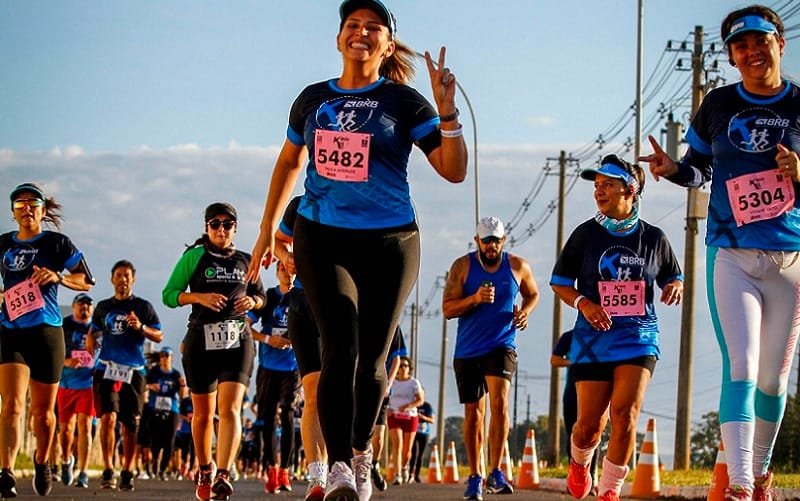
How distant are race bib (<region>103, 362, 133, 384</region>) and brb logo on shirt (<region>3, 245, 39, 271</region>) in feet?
18.0

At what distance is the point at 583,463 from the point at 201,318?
10.6 ft

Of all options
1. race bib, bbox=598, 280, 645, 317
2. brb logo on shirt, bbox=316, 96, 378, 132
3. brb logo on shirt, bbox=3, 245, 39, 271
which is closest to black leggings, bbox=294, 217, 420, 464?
brb logo on shirt, bbox=316, 96, 378, 132

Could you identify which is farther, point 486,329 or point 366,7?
point 486,329

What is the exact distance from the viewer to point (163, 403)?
2641 cm

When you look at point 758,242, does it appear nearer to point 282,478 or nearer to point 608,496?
point 608,496

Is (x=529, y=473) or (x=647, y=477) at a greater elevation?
(x=647, y=477)

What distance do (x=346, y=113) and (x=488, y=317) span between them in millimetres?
7325

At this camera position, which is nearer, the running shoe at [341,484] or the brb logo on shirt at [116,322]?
the running shoe at [341,484]

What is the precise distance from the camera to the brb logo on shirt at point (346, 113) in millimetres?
7566

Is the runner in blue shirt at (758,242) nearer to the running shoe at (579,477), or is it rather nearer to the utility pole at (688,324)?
the running shoe at (579,477)

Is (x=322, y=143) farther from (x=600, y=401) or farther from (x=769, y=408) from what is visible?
(x=600, y=401)

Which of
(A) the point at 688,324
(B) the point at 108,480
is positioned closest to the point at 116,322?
(B) the point at 108,480

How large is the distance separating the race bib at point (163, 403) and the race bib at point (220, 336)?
14.6 meters

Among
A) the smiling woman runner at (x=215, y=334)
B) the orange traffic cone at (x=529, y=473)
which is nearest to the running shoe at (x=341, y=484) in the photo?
the smiling woman runner at (x=215, y=334)
